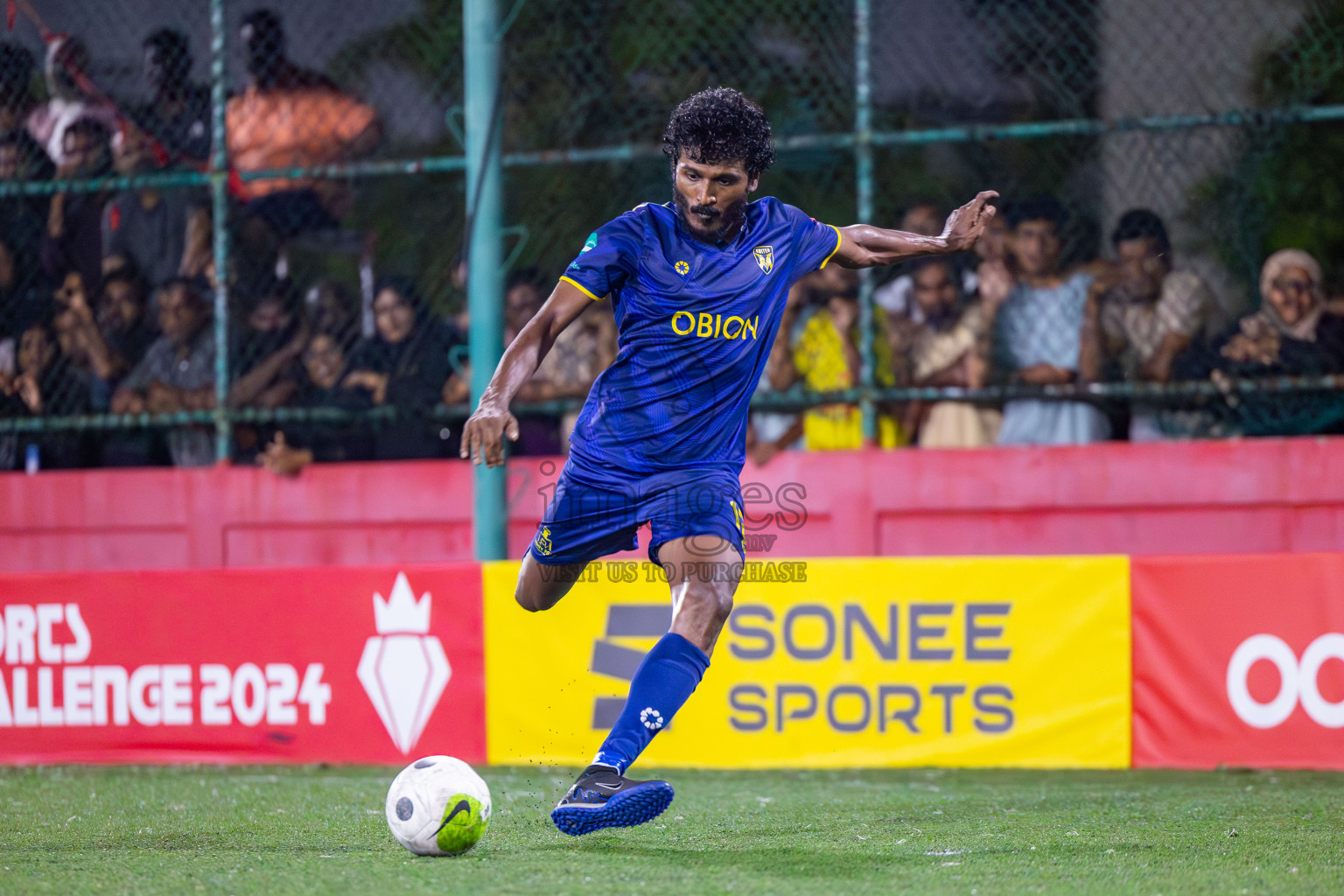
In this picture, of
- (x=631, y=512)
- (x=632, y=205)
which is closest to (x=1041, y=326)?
(x=632, y=205)

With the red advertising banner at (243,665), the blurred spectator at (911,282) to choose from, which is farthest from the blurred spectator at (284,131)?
the blurred spectator at (911,282)

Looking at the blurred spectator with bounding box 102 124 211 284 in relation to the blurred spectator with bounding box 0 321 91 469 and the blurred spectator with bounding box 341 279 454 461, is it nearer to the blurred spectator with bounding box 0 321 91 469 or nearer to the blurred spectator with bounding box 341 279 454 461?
the blurred spectator with bounding box 0 321 91 469

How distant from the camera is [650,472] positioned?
4.64 metres

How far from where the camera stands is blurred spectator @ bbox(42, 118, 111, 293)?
27.1 ft

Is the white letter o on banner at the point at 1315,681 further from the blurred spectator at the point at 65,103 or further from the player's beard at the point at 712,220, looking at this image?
the blurred spectator at the point at 65,103

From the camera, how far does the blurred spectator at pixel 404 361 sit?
7.92 metres

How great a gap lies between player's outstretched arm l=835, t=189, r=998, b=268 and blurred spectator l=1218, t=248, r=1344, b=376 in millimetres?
2621

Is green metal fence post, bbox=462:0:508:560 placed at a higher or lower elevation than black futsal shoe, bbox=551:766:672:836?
higher

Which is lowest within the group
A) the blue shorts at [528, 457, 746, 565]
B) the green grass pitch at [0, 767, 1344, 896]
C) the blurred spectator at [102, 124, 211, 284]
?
the green grass pitch at [0, 767, 1344, 896]

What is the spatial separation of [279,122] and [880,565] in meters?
4.07

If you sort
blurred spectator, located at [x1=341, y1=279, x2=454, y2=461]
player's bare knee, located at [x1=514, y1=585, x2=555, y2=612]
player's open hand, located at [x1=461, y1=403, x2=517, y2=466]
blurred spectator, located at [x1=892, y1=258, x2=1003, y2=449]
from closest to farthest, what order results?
player's open hand, located at [x1=461, y1=403, x2=517, y2=466], player's bare knee, located at [x1=514, y1=585, x2=555, y2=612], blurred spectator, located at [x1=892, y1=258, x2=1003, y2=449], blurred spectator, located at [x1=341, y1=279, x2=454, y2=461]

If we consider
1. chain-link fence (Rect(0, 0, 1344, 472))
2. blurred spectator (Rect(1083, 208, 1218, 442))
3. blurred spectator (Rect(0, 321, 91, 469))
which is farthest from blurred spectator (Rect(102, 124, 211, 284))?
blurred spectator (Rect(1083, 208, 1218, 442))

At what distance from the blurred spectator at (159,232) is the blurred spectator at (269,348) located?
484 mm

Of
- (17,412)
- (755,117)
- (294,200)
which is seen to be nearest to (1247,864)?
(755,117)
